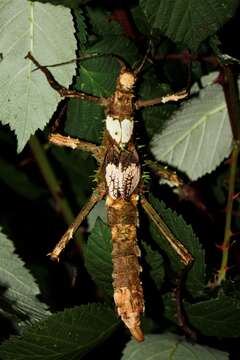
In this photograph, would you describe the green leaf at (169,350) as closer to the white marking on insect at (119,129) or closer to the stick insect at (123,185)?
the stick insect at (123,185)

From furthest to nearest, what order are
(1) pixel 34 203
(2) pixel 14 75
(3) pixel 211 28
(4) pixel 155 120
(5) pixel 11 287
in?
(1) pixel 34 203 < (4) pixel 155 120 < (5) pixel 11 287 < (2) pixel 14 75 < (3) pixel 211 28

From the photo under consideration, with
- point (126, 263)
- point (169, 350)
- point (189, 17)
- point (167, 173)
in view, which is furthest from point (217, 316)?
point (189, 17)

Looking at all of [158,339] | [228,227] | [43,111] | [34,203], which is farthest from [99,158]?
[34,203]

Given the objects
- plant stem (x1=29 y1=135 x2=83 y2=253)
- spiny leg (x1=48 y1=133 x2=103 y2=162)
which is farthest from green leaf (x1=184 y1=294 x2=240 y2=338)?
plant stem (x1=29 y1=135 x2=83 y2=253)

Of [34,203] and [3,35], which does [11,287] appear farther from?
[34,203]

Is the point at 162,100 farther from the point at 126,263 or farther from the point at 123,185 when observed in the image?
the point at 126,263

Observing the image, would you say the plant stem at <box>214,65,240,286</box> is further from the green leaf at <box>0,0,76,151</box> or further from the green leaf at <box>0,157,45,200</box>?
the green leaf at <box>0,157,45,200</box>
